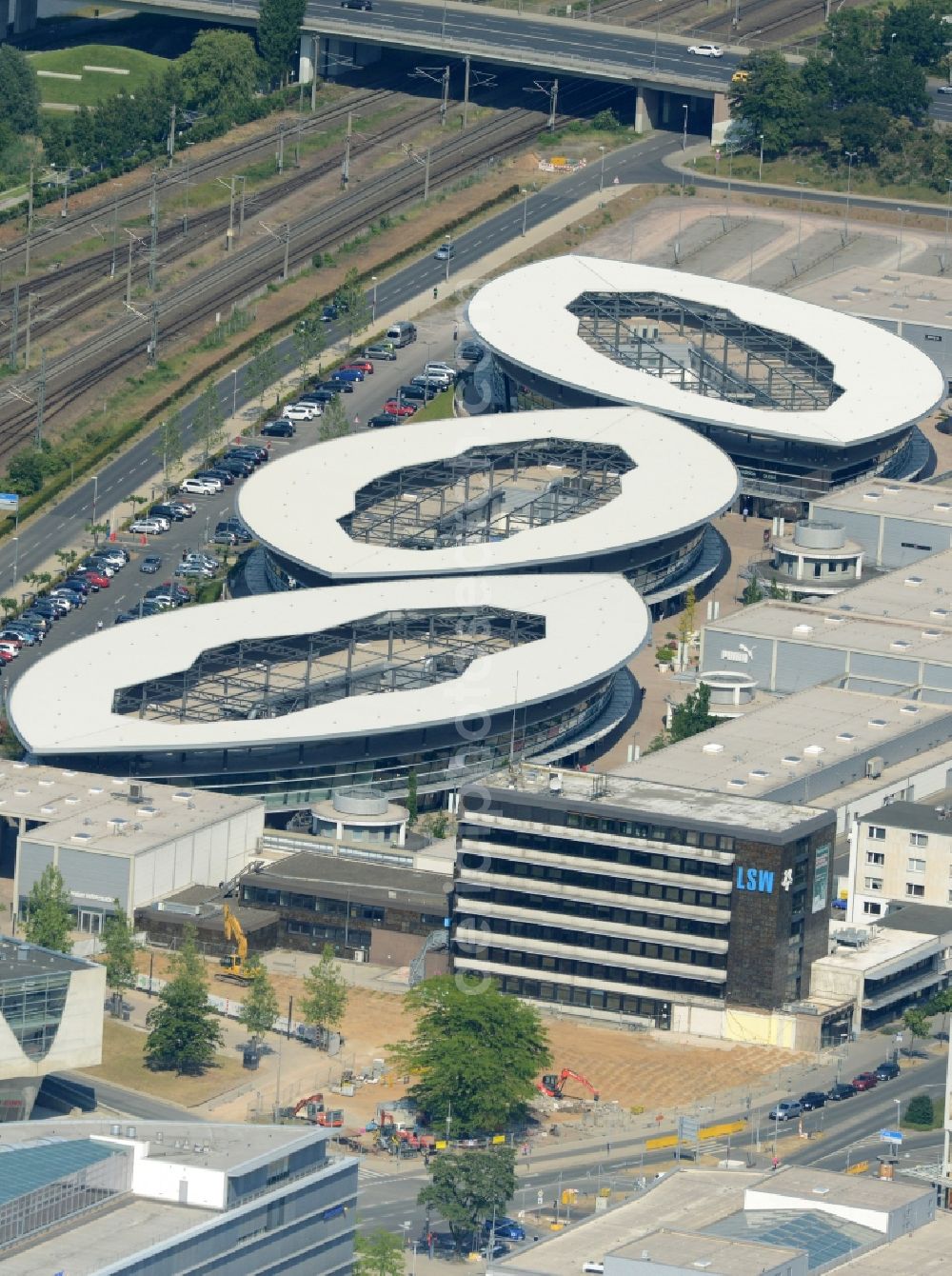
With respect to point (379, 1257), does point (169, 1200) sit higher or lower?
higher

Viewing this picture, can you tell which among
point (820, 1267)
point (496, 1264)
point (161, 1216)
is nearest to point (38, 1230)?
point (161, 1216)

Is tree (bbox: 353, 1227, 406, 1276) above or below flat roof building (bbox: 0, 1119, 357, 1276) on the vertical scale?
below

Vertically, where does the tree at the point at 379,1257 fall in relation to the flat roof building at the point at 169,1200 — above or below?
below

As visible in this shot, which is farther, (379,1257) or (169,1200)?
(379,1257)

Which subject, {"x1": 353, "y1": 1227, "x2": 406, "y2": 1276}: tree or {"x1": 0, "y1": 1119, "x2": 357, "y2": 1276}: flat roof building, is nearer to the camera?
{"x1": 0, "y1": 1119, "x2": 357, "y2": 1276}: flat roof building
